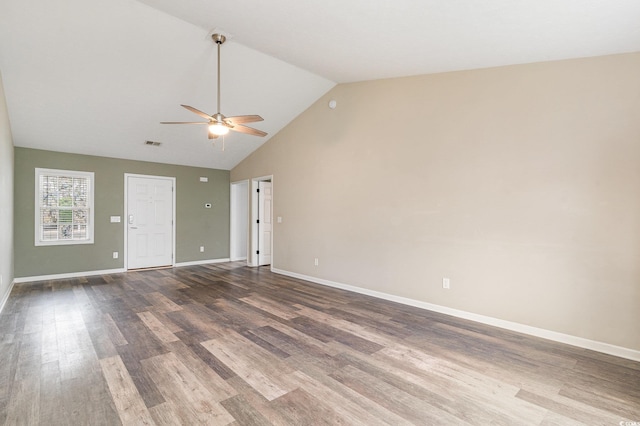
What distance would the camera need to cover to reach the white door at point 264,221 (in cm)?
732

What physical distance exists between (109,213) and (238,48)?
4.70 metres

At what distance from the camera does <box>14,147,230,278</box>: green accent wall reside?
557cm

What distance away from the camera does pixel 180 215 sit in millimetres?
7348

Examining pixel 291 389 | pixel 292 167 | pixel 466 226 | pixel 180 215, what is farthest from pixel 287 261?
pixel 291 389

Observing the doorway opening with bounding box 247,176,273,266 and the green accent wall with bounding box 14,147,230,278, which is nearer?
the green accent wall with bounding box 14,147,230,278

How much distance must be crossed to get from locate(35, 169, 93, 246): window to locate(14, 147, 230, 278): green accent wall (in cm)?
10

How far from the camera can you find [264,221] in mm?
7398

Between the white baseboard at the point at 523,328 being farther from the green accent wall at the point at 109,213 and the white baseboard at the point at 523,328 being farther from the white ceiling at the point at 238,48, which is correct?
the green accent wall at the point at 109,213

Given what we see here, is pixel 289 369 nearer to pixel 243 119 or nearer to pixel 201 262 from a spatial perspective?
pixel 243 119

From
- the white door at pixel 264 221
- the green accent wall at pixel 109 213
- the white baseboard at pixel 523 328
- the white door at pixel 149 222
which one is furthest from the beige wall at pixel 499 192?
the white door at pixel 149 222

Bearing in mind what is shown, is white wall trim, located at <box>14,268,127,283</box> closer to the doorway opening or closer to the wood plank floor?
the wood plank floor

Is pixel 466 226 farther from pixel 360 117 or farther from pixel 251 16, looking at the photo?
pixel 251 16

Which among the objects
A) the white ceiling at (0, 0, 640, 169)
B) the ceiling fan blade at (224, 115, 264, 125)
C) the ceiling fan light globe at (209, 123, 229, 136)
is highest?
the white ceiling at (0, 0, 640, 169)

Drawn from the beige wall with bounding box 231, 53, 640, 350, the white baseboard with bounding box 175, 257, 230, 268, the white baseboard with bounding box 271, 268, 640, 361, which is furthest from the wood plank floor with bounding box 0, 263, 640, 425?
the white baseboard with bounding box 175, 257, 230, 268
